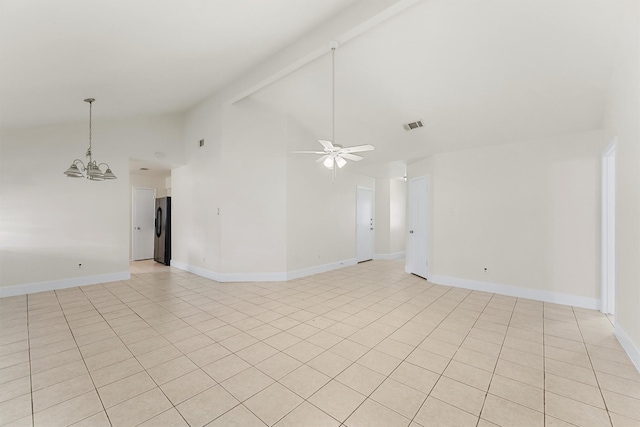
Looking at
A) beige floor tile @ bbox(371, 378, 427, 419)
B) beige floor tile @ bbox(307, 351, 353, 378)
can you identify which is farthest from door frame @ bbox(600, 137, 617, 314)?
beige floor tile @ bbox(307, 351, 353, 378)

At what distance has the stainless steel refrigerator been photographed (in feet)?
23.8

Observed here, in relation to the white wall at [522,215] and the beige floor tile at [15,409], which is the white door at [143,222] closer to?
the beige floor tile at [15,409]

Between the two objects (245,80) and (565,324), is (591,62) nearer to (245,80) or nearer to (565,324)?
(565,324)

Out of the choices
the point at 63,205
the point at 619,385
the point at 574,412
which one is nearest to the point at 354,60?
the point at 574,412

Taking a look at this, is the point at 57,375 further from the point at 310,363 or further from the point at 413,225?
the point at 413,225

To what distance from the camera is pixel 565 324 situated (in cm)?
337

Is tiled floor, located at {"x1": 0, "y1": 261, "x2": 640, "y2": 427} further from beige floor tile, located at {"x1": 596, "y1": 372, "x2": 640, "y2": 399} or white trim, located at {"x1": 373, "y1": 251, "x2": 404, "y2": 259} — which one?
white trim, located at {"x1": 373, "y1": 251, "x2": 404, "y2": 259}

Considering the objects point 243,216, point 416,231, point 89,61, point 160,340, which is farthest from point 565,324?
point 89,61

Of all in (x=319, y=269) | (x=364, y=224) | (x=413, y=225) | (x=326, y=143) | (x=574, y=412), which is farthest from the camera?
(x=364, y=224)

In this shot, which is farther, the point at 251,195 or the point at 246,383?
the point at 251,195

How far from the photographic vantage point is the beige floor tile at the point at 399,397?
6.23 ft

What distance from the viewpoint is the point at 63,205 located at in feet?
16.4

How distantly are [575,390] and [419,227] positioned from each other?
396 centimetres

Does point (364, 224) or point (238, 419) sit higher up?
point (364, 224)
